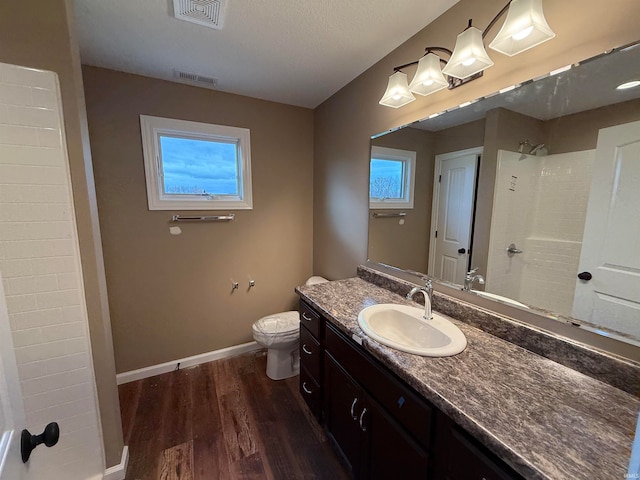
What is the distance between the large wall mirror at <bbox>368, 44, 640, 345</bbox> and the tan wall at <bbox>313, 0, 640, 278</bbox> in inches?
→ 2.6

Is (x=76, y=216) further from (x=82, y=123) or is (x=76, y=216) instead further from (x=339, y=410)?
(x=339, y=410)

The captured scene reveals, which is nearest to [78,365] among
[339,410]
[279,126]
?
[339,410]

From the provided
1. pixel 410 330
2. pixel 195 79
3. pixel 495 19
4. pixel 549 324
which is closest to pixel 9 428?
pixel 410 330

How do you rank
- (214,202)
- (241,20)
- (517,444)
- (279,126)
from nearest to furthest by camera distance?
(517,444) → (241,20) → (214,202) → (279,126)

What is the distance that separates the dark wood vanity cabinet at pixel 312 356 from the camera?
156 centimetres

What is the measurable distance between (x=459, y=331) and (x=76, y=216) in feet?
5.88

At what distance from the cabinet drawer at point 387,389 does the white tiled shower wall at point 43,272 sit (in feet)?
4.06

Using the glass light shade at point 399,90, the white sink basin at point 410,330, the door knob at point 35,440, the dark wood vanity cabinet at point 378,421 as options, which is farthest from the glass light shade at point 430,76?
the door knob at point 35,440

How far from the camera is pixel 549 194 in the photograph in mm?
1012

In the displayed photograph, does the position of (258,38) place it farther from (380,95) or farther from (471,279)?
(471,279)

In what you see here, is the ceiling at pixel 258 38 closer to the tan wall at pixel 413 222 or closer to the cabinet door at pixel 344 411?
the tan wall at pixel 413 222

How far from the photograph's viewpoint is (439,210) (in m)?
1.52

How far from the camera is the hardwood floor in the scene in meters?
→ 1.44

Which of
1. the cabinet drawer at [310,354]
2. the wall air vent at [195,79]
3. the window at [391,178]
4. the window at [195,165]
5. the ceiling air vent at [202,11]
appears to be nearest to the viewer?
the ceiling air vent at [202,11]
